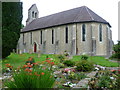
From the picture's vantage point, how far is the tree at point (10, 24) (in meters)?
12.3

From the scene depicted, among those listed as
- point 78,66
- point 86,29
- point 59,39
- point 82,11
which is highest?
point 82,11

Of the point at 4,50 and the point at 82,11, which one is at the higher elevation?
the point at 82,11

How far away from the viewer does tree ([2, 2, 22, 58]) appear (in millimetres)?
12289

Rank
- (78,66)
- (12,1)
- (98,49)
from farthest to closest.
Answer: (98,49) < (12,1) < (78,66)

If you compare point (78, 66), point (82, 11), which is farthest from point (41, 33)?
point (78, 66)

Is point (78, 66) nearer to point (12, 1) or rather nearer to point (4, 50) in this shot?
point (4, 50)

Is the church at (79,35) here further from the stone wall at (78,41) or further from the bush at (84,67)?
the bush at (84,67)

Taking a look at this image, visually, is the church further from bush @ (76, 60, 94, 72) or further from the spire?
bush @ (76, 60, 94, 72)

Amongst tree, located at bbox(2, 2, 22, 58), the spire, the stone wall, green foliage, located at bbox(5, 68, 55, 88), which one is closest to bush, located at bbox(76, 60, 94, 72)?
green foliage, located at bbox(5, 68, 55, 88)

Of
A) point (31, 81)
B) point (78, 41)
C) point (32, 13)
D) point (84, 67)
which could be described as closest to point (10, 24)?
point (84, 67)

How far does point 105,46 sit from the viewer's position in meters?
24.7

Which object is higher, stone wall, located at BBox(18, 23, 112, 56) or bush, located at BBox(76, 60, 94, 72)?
stone wall, located at BBox(18, 23, 112, 56)

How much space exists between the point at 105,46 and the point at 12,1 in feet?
59.5

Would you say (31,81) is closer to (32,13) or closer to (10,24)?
(10,24)
